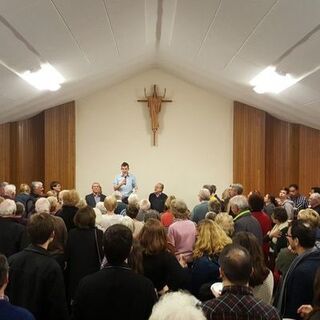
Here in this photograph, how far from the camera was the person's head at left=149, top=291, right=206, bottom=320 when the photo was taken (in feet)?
5.24

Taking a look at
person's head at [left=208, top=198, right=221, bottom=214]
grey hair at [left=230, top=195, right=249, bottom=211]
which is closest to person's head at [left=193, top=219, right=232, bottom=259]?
grey hair at [left=230, top=195, right=249, bottom=211]

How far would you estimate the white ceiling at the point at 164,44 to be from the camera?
16.5 ft

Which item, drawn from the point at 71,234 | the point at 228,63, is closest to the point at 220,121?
the point at 228,63

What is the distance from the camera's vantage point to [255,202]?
5.31 meters

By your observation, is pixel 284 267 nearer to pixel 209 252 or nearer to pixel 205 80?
pixel 209 252

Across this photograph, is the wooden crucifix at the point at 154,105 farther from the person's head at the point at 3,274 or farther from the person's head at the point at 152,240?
the person's head at the point at 3,274

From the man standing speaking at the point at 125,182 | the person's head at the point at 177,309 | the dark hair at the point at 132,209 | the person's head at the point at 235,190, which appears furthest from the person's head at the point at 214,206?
the person's head at the point at 177,309

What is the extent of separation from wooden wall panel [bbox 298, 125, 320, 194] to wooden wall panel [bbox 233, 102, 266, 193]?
821 millimetres

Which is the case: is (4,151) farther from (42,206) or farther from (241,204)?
(241,204)

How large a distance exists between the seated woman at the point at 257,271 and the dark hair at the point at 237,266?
661 millimetres

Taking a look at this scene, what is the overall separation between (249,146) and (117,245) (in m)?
8.63

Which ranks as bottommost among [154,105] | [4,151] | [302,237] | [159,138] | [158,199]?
[158,199]

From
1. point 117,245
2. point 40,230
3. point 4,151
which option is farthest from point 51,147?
point 117,245

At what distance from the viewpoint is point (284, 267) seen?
3.50m
